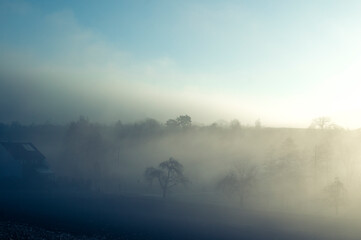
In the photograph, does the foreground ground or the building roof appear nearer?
the foreground ground

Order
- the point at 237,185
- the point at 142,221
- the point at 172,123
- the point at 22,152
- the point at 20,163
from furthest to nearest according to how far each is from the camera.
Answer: the point at 172,123, the point at 22,152, the point at 20,163, the point at 237,185, the point at 142,221

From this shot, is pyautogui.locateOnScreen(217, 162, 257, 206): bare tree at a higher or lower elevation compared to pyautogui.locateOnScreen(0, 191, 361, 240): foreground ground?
higher

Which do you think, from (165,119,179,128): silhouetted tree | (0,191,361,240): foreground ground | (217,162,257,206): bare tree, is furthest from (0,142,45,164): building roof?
(165,119,179,128): silhouetted tree

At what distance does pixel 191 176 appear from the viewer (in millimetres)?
98375

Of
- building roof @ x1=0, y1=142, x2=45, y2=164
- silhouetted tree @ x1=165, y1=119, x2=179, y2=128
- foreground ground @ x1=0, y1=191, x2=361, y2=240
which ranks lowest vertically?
foreground ground @ x1=0, y1=191, x2=361, y2=240

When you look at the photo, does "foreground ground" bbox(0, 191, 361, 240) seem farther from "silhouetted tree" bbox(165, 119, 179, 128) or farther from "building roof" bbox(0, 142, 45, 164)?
"silhouetted tree" bbox(165, 119, 179, 128)

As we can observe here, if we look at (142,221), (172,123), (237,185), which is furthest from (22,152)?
(172,123)

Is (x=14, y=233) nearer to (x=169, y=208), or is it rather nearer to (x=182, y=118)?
(x=169, y=208)

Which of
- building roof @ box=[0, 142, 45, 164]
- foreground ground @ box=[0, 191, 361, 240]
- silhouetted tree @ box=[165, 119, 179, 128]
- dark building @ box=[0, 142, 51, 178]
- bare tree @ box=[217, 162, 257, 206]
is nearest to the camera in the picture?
foreground ground @ box=[0, 191, 361, 240]

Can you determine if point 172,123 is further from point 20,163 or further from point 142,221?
point 142,221

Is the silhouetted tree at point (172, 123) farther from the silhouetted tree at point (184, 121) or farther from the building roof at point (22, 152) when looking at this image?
the building roof at point (22, 152)

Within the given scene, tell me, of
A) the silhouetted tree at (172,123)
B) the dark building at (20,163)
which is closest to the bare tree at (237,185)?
the dark building at (20,163)

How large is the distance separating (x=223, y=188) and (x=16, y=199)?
1632 inches

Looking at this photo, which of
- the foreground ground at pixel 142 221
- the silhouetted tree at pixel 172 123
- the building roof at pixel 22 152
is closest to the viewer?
the foreground ground at pixel 142 221
